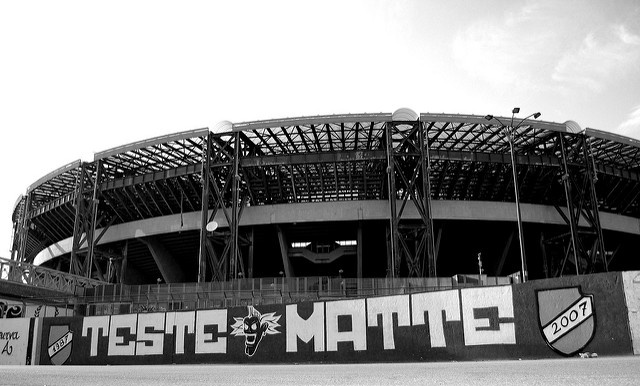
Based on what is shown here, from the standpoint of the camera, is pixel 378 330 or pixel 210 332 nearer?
pixel 378 330

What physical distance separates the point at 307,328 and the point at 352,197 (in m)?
41.0

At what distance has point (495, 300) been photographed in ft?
55.9

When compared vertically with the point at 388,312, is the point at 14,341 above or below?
below

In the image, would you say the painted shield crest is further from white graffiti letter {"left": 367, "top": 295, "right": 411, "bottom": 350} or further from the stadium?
white graffiti letter {"left": 367, "top": 295, "right": 411, "bottom": 350}

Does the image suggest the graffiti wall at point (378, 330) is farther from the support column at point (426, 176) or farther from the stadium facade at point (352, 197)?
the support column at point (426, 176)

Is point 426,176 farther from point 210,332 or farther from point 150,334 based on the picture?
point 150,334

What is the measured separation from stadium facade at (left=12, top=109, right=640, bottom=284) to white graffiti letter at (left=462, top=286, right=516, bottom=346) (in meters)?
26.1

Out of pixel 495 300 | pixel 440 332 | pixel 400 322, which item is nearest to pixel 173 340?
pixel 400 322

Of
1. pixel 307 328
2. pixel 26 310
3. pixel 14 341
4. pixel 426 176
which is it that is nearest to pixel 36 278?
pixel 26 310

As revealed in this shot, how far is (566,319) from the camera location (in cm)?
1523

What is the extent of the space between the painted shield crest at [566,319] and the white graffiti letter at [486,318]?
101cm

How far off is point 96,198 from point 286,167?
18.9m

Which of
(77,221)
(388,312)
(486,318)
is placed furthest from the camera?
(77,221)

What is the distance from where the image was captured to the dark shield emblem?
2650 centimetres
